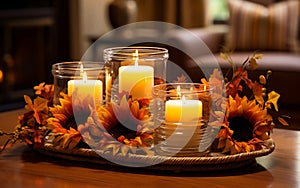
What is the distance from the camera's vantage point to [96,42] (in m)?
4.11

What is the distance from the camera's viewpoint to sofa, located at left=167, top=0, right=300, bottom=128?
3135mm

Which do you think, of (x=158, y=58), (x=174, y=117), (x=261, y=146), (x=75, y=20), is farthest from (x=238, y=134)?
(x=75, y=20)

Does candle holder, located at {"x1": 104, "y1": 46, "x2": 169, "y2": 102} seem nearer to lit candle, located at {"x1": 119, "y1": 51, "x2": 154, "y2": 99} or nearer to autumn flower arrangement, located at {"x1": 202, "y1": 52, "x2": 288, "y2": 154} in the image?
lit candle, located at {"x1": 119, "y1": 51, "x2": 154, "y2": 99}

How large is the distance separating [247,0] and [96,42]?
100 centimetres

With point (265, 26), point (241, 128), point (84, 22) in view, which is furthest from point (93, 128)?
point (84, 22)

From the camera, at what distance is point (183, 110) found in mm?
1401

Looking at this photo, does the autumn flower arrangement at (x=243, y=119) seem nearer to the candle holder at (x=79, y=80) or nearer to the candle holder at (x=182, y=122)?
the candle holder at (x=182, y=122)

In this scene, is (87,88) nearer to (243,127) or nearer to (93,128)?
(93,128)

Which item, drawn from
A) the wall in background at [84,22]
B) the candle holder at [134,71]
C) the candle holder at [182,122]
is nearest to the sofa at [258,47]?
the wall in background at [84,22]

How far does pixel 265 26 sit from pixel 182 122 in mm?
2407

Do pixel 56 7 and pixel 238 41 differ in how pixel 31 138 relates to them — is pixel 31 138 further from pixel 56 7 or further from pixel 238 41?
pixel 56 7

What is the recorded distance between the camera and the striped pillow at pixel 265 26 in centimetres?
369

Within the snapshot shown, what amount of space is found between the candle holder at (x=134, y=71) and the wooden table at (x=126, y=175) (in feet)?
0.73

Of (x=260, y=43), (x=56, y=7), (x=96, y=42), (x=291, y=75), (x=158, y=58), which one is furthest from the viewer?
(x=56, y=7)
